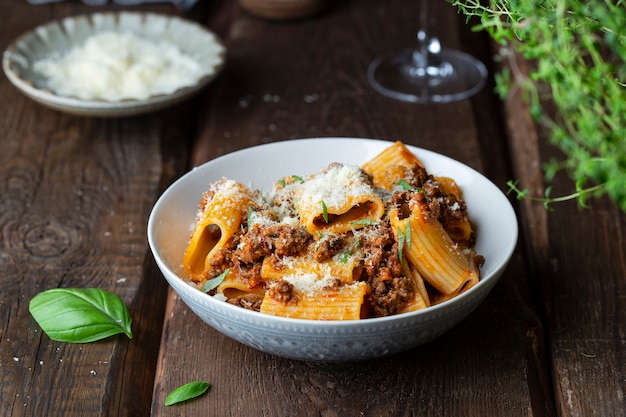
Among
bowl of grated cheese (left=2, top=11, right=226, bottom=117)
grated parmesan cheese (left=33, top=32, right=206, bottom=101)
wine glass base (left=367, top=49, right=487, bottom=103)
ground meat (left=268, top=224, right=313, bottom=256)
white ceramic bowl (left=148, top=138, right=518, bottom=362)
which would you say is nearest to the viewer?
white ceramic bowl (left=148, top=138, right=518, bottom=362)

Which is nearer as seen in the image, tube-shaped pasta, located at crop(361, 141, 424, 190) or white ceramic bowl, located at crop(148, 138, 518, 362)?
white ceramic bowl, located at crop(148, 138, 518, 362)

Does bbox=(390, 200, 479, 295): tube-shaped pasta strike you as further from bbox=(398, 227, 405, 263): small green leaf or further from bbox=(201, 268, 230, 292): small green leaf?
bbox=(201, 268, 230, 292): small green leaf

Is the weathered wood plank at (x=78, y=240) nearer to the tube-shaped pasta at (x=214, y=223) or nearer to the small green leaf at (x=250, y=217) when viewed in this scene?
the tube-shaped pasta at (x=214, y=223)

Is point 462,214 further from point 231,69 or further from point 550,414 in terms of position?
point 231,69

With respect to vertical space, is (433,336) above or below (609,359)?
above

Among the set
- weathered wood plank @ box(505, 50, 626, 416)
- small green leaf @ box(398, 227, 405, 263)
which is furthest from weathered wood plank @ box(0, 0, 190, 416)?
weathered wood plank @ box(505, 50, 626, 416)

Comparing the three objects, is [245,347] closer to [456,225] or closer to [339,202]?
[339,202]

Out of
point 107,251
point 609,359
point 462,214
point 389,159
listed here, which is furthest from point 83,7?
point 609,359

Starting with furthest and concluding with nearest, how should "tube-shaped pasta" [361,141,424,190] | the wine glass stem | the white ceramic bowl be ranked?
the wine glass stem < "tube-shaped pasta" [361,141,424,190] < the white ceramic bowl
